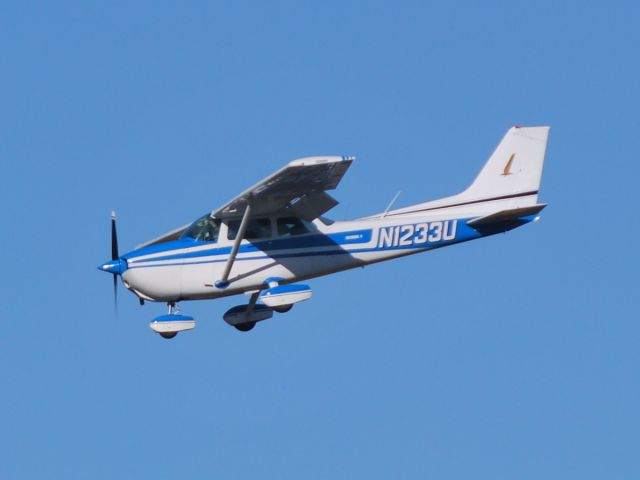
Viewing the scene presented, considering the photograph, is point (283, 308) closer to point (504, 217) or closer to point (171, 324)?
point (171, 324)

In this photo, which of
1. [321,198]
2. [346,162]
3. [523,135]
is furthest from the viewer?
[523,135]

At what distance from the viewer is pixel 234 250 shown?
21.4 metres

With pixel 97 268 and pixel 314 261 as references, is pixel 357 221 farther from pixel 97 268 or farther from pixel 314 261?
pixel 97 268

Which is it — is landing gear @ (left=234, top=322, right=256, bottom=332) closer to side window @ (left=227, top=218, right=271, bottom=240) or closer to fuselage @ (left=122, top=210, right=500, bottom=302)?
fuselage @ (left=122, top=210, right=500, bottom=302)

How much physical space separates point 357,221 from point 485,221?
2287 mm

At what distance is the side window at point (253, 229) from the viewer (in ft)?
71.9

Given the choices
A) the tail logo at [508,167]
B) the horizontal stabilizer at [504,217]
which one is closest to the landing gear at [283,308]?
the horizontal stabilizer at [504,217]

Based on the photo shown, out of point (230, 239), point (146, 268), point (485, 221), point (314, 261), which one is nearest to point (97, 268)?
point (146, 268)

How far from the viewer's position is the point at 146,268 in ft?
71.6

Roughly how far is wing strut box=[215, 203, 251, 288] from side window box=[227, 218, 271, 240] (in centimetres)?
32

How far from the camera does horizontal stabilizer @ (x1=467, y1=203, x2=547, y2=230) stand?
22.4 meters

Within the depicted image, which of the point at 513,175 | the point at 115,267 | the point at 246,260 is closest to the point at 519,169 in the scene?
the point at 513,175

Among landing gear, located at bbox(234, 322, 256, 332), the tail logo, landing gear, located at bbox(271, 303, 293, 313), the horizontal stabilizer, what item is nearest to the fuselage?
landing gear, located at bbox(271, 303, 293, 313)

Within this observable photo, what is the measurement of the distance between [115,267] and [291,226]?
3050mm
